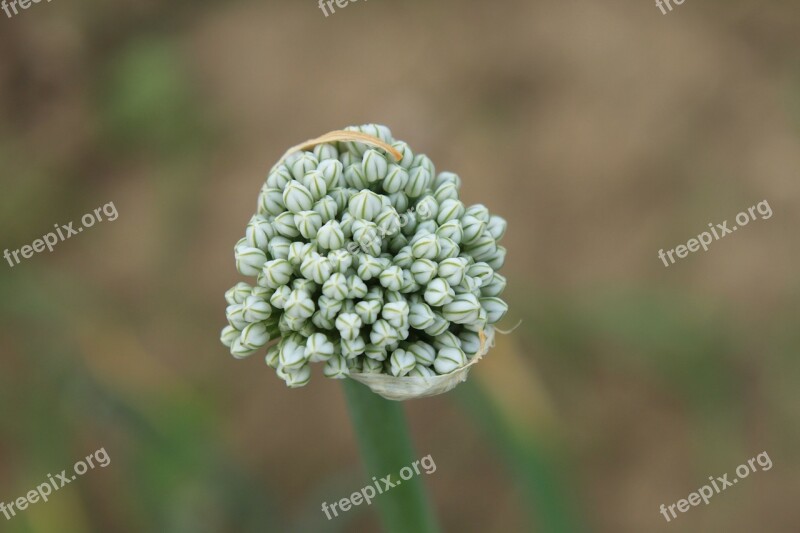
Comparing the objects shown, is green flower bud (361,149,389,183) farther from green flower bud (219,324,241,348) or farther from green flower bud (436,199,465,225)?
green flower bud (219,324,241,348)

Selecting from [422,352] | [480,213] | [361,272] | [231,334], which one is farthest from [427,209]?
[231,334]

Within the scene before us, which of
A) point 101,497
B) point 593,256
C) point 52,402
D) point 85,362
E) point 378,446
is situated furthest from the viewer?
point 593,256

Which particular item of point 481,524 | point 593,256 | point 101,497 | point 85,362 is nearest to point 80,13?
point 85,362

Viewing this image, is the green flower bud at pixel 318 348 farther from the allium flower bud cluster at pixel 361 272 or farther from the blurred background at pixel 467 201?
the blurred background at pixel 467 201

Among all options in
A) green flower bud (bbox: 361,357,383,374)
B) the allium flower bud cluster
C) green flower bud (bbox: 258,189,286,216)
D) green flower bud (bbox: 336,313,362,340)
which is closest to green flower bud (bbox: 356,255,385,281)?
the allium flower bud cluster

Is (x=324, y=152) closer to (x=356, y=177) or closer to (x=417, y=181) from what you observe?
(x=356, y=177)

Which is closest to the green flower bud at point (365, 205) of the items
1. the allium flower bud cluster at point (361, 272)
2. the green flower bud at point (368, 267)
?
the allium flower bud cluster at point (361, 272)

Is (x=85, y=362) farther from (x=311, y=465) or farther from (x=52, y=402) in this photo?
(x=311, y=465)
